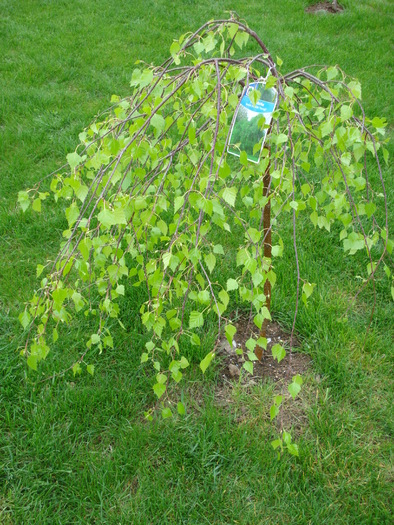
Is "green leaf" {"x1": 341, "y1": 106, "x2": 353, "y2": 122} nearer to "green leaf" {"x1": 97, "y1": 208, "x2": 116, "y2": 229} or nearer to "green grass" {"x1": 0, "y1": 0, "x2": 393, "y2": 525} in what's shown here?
"green leaf" {"x1": 97, "y1": 208, "x2": 116, "y2": 229}

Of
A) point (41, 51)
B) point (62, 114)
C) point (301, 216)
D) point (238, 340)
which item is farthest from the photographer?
point (41, 51)

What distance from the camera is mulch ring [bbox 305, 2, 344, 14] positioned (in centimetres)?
647

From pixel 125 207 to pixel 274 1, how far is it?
6651 mm

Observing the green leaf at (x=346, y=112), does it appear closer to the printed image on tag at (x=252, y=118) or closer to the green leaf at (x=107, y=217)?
the printed image on tag at (x=252, y=118)

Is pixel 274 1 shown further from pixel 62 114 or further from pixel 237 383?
pixel 237 383

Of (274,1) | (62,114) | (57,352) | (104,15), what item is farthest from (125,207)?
(274,1)

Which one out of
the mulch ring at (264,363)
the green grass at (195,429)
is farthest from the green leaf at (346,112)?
the green grass at (195,429)

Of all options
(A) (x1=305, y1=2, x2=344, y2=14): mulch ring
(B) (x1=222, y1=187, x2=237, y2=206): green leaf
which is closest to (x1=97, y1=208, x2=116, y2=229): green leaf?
(B) (x1=222, y1=187, x2=237, y2=206): green leaf

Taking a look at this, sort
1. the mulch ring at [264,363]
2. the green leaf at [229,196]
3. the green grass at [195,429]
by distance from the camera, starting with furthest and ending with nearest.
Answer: the mulch ring at [264,363] → the green grass at [195,429] → the green leaf at [229,196]

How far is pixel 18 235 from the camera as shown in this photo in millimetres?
2980

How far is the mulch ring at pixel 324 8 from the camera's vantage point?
647cm

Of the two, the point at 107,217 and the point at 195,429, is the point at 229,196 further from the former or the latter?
the point at 195,429

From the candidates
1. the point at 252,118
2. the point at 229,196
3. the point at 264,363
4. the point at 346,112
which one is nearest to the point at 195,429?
the point at 264,363

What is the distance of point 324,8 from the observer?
6.54 m
